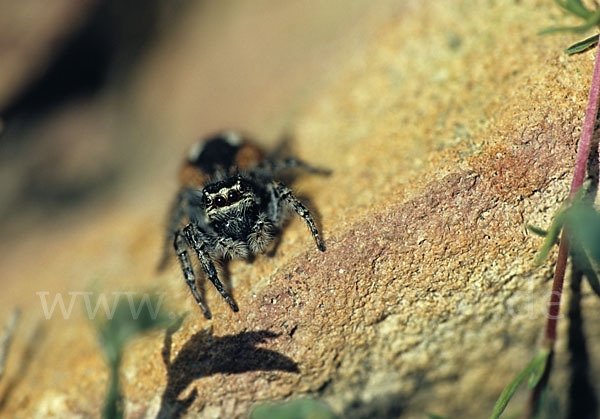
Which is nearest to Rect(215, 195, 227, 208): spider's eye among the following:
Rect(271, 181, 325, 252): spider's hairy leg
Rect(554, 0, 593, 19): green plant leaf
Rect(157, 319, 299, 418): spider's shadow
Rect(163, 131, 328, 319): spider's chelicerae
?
Rect(163, 131, 328, 319): spider's chelicerae

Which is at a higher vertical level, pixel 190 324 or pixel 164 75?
pixel 164 75

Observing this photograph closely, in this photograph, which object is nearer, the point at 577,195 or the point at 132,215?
the point at 577,195

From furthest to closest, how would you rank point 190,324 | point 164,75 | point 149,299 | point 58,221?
point 164,75
point 58,221
point 149,299
point 190,324

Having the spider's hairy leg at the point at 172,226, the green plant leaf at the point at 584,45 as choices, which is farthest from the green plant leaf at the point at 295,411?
the green plant leaf at the point at 584,45

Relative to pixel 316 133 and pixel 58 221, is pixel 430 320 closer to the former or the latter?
pixel 316 133

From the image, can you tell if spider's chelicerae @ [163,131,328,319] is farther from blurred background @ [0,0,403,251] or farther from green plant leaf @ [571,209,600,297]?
green plant leaf @ [571,209,600,297]

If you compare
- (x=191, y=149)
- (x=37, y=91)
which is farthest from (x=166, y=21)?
(x=191, y=149)

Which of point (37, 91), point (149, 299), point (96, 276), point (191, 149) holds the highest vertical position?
point (37, 91)

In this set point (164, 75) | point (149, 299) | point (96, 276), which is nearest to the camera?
point (149, 299)
